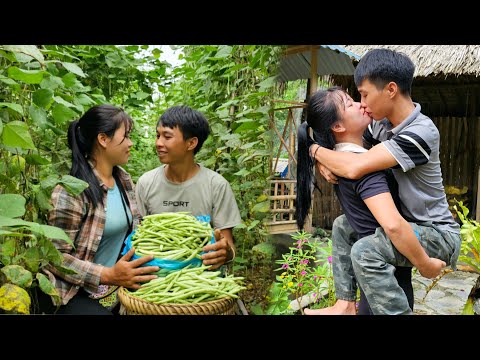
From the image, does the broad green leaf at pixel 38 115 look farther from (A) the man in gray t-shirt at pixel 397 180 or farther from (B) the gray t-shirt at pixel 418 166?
(B) the gray t-shirt at pixel 418 166

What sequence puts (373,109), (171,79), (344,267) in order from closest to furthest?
(373,109)
(344,267)
(171,79)

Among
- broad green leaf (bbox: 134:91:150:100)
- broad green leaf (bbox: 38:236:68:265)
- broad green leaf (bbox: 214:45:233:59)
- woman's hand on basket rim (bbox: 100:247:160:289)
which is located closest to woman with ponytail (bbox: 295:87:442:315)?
woman's hand on basket rim (bbox: 100:247:160:289)

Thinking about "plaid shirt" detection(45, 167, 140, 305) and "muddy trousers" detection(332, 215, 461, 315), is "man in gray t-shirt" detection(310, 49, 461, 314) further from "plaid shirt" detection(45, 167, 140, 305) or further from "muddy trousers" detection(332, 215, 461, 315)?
"plaid shirt" detection(45, 167, 140, 305)

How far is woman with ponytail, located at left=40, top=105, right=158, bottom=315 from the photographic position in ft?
5.23

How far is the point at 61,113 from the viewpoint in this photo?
1.67 metres

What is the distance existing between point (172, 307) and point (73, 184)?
1.75 feet

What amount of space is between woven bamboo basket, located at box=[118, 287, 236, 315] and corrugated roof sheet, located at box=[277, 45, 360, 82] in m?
0.89

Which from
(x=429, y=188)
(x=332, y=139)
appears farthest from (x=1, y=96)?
(x=429, y=188)

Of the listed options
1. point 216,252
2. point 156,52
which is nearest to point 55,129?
point 216,252

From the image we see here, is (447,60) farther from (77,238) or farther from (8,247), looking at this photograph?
(8,247)

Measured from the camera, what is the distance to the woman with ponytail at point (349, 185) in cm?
138
